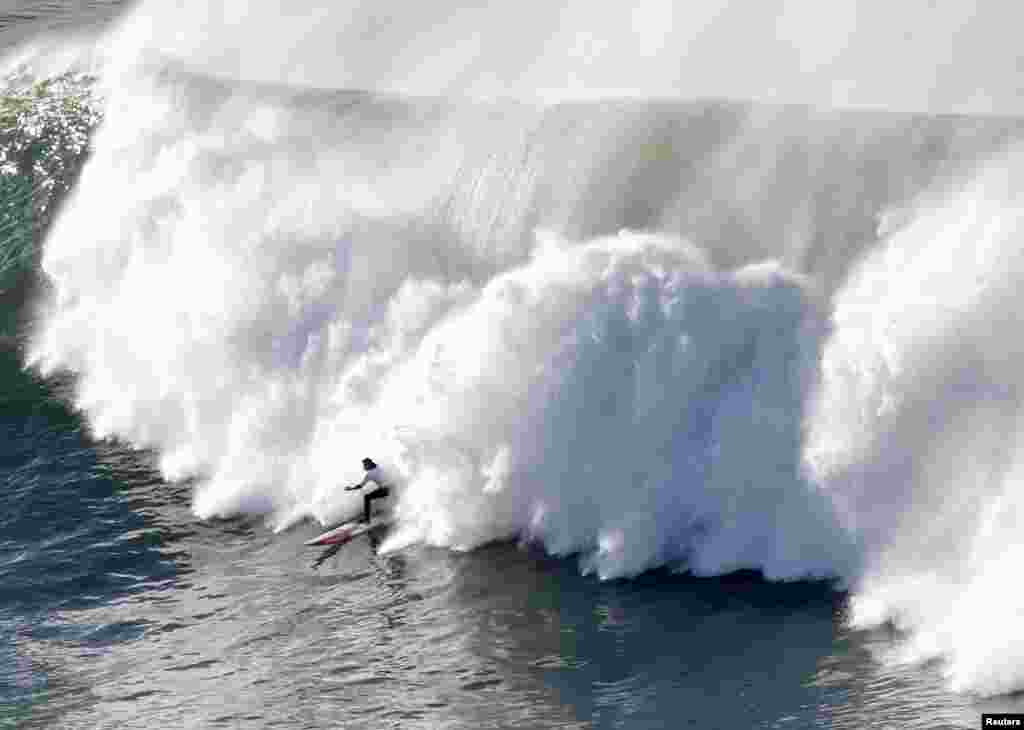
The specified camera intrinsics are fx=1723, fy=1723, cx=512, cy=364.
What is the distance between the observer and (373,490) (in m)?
21.6

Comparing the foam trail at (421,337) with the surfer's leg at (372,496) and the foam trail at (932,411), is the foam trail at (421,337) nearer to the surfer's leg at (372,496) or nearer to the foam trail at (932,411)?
the surfer's leg at (372,496)

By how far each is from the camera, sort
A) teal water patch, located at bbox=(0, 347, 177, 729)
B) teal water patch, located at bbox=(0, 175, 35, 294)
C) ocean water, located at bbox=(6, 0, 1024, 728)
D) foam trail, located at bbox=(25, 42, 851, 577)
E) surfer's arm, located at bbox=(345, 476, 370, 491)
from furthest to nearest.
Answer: teal water patch, located at bbox=(0, 175, 35, 294)
surfer's arm, located at bbox=(345, 476, 370, 491)
teal water patch, located at bbox=(0, 347, 177, 729)
foam trail, located at bbox=(25, 42, 851, 577)
ocean water, located at bbox=(6, 0, 1024, 728)

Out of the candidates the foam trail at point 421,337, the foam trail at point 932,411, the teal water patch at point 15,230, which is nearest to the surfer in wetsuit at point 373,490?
the foam trail at point 421,337

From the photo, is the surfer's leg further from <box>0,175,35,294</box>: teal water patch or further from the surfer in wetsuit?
<box>0,175,35,294</box>: teal water patch

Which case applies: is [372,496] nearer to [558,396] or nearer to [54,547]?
[558,396]

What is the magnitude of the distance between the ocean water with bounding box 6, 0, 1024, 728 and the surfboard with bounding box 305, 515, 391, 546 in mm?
187

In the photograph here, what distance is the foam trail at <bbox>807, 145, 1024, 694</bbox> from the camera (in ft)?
55.4

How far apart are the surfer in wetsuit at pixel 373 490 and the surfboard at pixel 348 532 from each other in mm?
95

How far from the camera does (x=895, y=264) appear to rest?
19203mm

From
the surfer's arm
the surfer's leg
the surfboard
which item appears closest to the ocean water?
the surfboard

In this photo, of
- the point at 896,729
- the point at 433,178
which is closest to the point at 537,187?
the point at 433,178

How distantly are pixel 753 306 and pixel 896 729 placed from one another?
20.5ft

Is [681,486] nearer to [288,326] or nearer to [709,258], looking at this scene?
[709,258]

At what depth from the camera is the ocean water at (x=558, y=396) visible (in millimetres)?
17125
